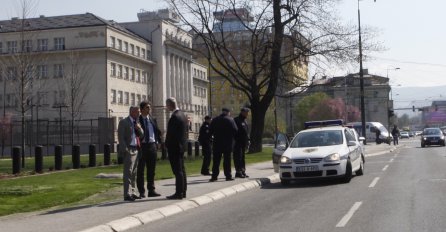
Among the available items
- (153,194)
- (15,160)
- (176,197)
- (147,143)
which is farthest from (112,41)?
(176,197)

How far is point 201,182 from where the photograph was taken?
54.1 feet

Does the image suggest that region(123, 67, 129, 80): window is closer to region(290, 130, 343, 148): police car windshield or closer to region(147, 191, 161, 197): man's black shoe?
region(290, 130, 343, 148): police car windshield

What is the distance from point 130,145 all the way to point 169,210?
160 centimetres

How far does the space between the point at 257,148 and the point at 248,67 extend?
271 inches

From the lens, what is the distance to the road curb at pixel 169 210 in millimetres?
9297

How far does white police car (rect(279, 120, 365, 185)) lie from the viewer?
50.3 ft

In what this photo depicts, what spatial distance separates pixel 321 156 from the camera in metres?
15.4

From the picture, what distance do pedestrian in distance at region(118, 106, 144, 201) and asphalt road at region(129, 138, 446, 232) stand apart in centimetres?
150

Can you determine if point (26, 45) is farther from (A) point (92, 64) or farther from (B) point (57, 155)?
(A) point (92, 64)

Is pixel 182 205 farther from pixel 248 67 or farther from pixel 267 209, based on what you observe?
pixel 248 67

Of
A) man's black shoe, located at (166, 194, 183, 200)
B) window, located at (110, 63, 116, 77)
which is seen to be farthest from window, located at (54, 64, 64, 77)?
man's black shoe, located at (166, 194, 183, 200)

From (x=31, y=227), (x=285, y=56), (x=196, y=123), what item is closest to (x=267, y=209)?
(x=31, y=227)

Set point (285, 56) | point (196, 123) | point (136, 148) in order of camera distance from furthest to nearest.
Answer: point (196, 123) → point (285, 56) → point (136, 148)

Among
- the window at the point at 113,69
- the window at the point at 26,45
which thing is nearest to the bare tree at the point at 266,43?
the window at the point at 26,45
